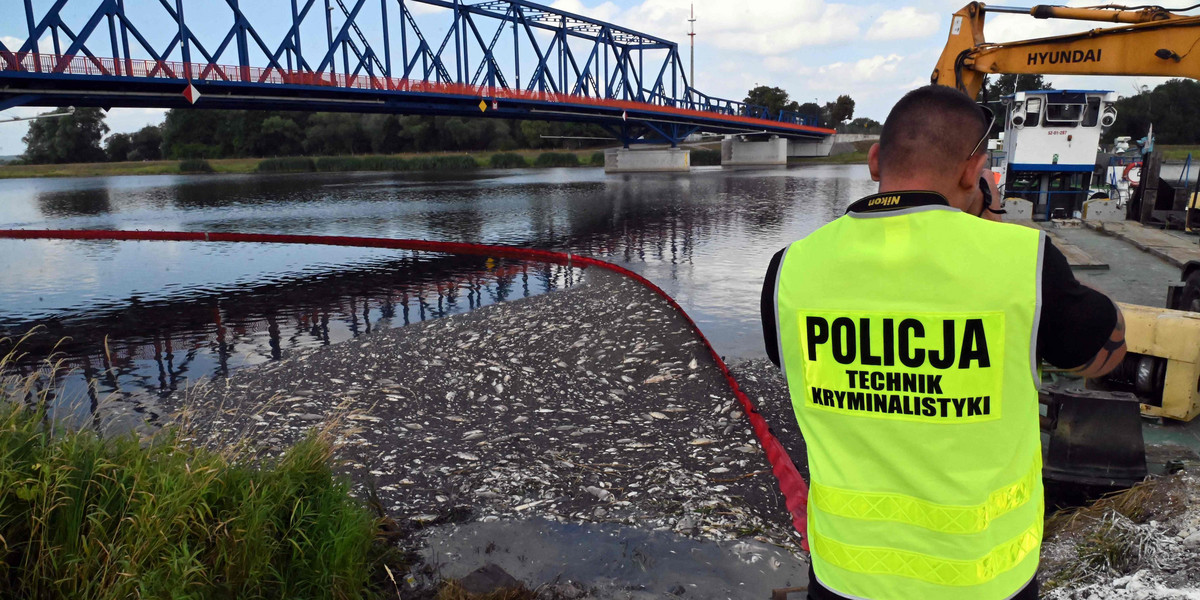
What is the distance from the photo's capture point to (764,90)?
493 feet

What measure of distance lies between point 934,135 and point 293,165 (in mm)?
112883

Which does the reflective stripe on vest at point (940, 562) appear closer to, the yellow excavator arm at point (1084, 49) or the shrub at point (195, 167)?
the yellow excavator arm at point (1084, 49)

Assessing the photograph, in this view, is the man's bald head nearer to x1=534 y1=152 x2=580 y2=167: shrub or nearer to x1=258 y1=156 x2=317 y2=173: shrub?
x1=534 y1=152 x2=580 y2=167: shrub

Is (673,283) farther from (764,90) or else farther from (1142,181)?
(764,90)

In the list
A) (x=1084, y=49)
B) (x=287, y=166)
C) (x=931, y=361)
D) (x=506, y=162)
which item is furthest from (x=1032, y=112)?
(x=287, y=166)

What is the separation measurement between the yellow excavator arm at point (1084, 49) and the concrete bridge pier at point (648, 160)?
75.4 metres

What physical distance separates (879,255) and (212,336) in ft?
42.4

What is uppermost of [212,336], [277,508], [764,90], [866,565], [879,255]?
[764,90]

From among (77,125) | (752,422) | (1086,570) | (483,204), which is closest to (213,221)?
(483,204)

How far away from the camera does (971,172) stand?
2242mm

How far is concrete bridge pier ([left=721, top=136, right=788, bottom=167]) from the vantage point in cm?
10544

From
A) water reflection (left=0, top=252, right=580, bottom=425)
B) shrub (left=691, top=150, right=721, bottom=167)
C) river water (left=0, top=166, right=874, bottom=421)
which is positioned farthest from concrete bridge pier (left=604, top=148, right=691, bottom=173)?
water reflection (left=0, top=252, right=580, bottom=425)

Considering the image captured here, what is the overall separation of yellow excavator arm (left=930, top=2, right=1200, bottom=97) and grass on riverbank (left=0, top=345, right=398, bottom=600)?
36.1 feet

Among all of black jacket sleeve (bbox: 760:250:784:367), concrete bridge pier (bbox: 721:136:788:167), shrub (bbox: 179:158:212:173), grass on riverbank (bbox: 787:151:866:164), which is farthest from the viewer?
grass on riverbank (bbox: 787:151:866:164)
